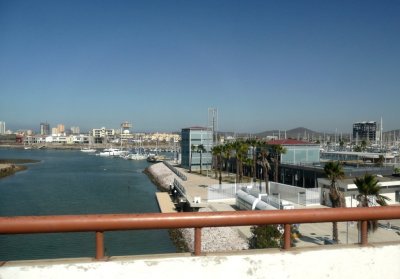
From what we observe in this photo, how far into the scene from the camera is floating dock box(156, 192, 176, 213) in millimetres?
32844

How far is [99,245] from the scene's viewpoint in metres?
2.29

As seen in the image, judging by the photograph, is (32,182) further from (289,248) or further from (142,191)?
(289,248)

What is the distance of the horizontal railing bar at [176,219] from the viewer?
214 cm

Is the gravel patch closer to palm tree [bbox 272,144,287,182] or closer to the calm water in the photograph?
the calm water

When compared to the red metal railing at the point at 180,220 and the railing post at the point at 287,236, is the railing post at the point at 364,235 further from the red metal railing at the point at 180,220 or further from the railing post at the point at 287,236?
the railing post at the point at 287,236

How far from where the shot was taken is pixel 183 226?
2.28 metres

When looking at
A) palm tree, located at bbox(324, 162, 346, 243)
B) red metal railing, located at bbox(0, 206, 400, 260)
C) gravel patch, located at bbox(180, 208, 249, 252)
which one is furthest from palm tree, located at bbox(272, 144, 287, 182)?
red metal railing, located at bbox(0, 206, 400, 260)

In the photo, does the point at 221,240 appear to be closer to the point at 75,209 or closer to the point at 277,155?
the point at 75,209

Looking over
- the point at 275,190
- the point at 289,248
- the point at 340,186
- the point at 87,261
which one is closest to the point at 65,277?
the point at 87,261

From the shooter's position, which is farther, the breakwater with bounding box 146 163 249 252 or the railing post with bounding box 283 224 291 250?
the breakwater with bounding box 146 163 249 252

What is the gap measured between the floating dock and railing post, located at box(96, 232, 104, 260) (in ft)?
94.8

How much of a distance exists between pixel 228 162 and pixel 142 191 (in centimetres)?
1811

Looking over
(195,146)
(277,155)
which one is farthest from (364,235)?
→ (195,146)

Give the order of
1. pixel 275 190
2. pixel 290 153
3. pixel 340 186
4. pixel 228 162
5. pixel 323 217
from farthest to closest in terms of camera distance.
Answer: pixel 228 162 < pixel 290 153 < pixel 275 190 < pixel 340 186 < pixel 323 217
